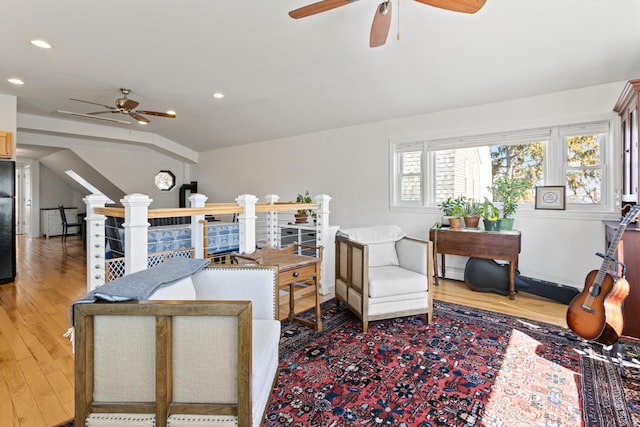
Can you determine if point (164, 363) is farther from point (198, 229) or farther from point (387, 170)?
point (387, 170)

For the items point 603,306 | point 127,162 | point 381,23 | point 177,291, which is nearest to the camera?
point 177,291

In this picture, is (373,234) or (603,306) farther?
(373,234)

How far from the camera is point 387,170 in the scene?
193 inches

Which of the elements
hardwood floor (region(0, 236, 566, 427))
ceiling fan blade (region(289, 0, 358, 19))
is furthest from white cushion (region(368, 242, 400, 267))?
ceiling fan blade (region(289, 0, 358, 19))

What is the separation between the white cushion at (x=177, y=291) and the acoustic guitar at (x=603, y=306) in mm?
2584

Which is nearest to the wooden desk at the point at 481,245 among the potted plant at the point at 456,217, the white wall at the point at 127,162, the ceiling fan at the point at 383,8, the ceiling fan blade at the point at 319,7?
the potted plant at the point at 456,217

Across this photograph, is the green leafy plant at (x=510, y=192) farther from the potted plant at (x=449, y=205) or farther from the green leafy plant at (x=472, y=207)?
the potted plant at (x=449, y=205)

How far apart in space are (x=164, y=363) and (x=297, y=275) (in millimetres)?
1476

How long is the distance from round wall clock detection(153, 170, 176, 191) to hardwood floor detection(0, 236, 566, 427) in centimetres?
271

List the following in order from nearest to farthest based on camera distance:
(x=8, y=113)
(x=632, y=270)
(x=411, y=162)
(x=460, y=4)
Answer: (x=460, y=4) → (x=632, y=270) → (x=8, y=113) → (x=411, y=162)

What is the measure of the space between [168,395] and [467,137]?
4374mm

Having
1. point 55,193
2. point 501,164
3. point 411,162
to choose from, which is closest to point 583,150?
point 501,164

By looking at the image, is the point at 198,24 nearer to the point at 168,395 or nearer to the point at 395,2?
the point at 395,2

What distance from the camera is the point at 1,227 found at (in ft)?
14.3
